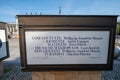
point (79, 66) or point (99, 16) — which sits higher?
point (99, 16)

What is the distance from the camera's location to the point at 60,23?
1.60 m

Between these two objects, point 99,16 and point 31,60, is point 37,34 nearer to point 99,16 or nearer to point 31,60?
point 31,60

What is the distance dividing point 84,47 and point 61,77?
0.68 m

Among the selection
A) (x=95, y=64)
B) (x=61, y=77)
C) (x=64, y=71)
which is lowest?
(x=61, y=77)

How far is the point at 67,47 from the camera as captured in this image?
1647 millimetres

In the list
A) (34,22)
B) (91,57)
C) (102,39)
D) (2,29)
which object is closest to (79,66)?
(91,57)

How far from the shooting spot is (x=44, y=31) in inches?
62.5

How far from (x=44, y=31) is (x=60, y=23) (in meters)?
0.27

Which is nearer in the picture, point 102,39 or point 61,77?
point 102,39

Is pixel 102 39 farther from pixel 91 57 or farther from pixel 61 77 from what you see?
pixel 61 77

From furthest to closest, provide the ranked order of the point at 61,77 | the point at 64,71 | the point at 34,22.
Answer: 1. the point at 61,77
2. the point at 64,71
3. the point at 34,22

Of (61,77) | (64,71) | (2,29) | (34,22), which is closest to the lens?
(34,22)

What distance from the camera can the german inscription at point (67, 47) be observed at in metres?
1.61

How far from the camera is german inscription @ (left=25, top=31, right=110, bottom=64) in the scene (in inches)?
63.4
